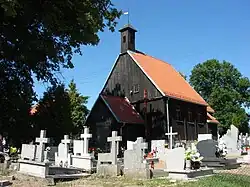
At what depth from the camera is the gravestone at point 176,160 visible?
11109mm

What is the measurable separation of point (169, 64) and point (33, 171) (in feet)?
89.8

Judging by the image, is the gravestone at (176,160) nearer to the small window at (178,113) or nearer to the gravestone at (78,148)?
the gravestone at (78,148)

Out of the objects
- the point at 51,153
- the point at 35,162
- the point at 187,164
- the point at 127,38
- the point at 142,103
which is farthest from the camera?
the point at 127,38

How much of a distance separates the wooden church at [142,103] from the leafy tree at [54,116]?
7.98 feet

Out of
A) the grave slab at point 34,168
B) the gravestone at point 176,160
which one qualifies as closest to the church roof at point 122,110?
the grave slab at point 34,168

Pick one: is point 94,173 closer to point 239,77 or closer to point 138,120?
point 138,120

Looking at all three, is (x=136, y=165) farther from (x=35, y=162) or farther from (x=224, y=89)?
(x=224, y=89)

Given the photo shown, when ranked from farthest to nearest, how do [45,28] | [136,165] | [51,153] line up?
[51,153] < [45,28] < [136,165]

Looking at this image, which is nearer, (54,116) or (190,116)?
(54,116)

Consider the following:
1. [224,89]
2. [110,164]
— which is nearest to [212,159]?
[110,164]

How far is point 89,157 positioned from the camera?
48.1 feet

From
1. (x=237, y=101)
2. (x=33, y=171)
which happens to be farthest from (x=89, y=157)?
(x=237, y=101)

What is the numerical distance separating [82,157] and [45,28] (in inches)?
236

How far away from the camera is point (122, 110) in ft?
93.7
